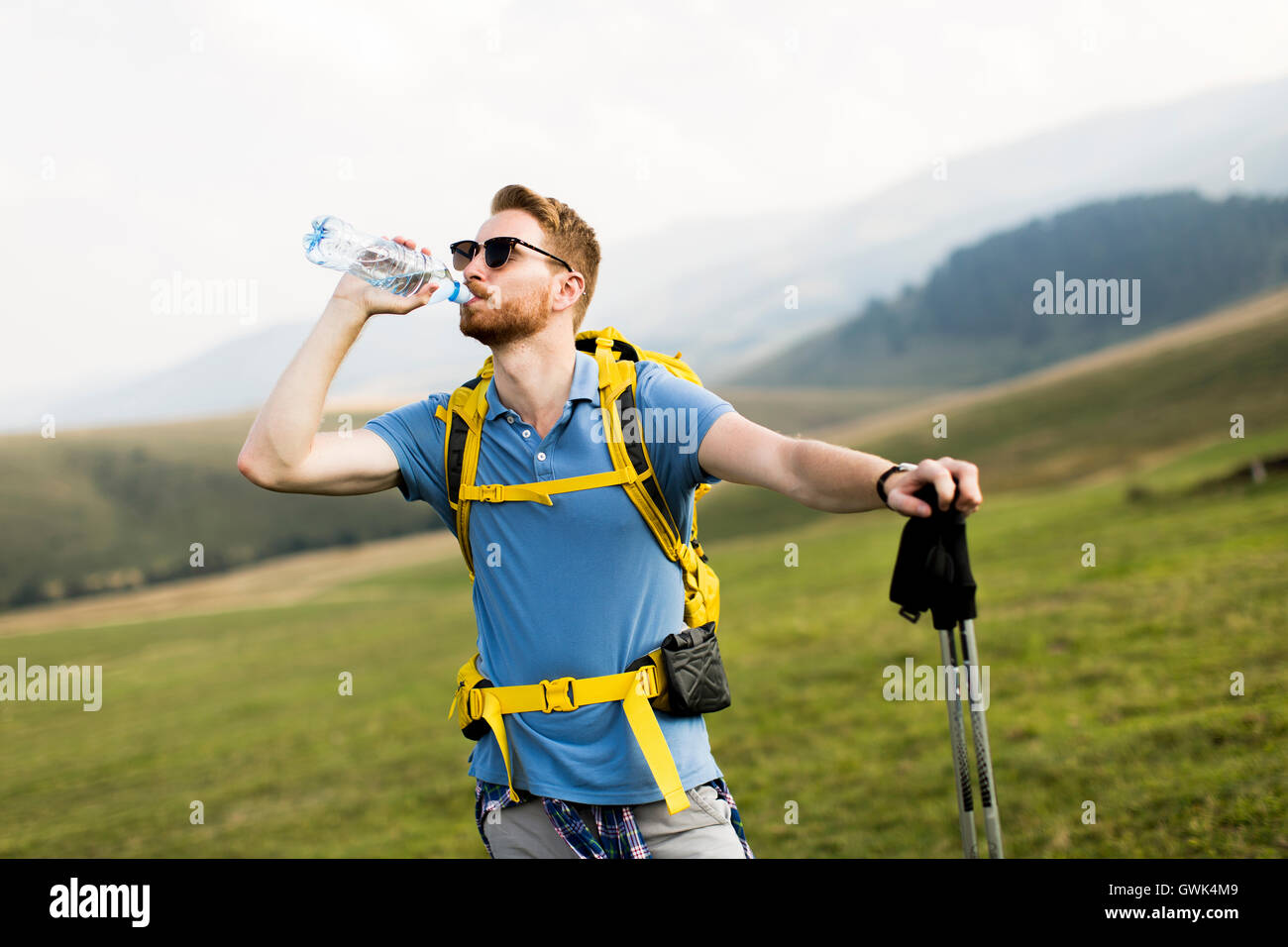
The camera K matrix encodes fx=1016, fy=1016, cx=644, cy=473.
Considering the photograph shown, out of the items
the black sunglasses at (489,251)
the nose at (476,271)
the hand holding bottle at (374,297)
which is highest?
the black sunglasses at (489,251)

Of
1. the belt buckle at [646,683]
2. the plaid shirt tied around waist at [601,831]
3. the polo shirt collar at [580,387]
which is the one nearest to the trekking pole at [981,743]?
the plaid shirt tied around waist at [601,831]

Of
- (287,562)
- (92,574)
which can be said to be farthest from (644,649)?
(92,574)

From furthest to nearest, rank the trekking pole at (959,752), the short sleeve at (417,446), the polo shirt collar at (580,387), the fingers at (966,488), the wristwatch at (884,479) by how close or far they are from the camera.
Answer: the short sleeve at (417,446)
the polo shirt collar at (580,387)
the trekking pole at (959,752)
the wristwatch at (884,479)
the fingers at (966,488)

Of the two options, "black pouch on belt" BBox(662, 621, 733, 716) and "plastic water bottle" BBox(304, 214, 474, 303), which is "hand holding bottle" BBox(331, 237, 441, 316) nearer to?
"plastic water bottle" BBox(304, 214, 474, 303)

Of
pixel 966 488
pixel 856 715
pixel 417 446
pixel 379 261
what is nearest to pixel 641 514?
pixel 417 446

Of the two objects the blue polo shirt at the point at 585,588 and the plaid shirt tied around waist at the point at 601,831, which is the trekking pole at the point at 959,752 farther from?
the blue polo shirt at the point at 585,588

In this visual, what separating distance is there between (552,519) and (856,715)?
14.0m

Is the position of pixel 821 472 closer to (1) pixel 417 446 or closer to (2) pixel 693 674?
(2) pixel 693 674

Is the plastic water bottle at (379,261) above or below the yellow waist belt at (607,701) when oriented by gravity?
above

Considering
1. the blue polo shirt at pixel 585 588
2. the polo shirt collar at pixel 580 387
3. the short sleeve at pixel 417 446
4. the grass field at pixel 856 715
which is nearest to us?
the blue polo shirt at pixel 585 588

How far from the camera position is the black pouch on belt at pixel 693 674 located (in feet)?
13.2

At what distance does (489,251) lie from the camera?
446cm
